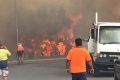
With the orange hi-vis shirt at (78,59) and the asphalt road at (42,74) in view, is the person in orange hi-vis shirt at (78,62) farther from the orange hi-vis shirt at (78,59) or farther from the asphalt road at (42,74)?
the asphalt road at (42,74)

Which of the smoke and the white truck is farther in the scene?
the smoke

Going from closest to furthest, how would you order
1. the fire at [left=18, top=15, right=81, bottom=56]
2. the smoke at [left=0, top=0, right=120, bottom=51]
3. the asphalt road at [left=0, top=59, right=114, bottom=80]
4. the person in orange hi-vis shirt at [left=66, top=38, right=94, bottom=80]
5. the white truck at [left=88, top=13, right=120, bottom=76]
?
the person in orange hi-vis shirt at [left=66, top=38, right=94, bottom=80] < the asphalt road at [left=0, top=59, right=114, bottom=80] < the white truck at [left=88, top=13, right=120, bottom=76] < the smoke at [left=0, top=0, right=120, bottom=51] < the fire at [left=18, top=15, right=81, bottom=56]

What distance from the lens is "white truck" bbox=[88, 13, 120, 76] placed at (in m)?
23.6

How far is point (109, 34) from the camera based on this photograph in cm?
2377

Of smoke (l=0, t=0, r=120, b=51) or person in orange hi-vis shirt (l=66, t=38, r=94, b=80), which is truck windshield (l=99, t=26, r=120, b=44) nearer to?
person in orange hi-vis shirt (l=66, t=38, r=94, b=80)

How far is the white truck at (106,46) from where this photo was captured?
23.6 metres

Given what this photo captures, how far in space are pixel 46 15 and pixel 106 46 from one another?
25003 millimetres

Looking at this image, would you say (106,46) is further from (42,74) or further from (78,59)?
(78,59)

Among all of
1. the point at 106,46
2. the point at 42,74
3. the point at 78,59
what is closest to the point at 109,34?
the point at 106,46

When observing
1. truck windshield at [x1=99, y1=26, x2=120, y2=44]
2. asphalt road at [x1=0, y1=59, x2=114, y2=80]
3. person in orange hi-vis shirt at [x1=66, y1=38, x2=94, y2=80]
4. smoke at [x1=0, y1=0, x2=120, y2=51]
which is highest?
smoke at [x1=0, y1=0, x2=120, y2=51]

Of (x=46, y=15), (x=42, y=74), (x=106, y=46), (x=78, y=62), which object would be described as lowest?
(x=42, y=74)

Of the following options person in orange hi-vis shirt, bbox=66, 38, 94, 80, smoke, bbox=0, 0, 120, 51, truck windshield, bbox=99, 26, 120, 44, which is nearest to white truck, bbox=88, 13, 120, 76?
truck windshield, bbox=99, 26, 120, 44

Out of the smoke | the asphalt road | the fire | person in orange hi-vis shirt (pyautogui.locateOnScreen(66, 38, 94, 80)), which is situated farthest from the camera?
the fire

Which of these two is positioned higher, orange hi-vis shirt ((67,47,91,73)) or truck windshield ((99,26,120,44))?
truck windshield ((99,26,120,44))
